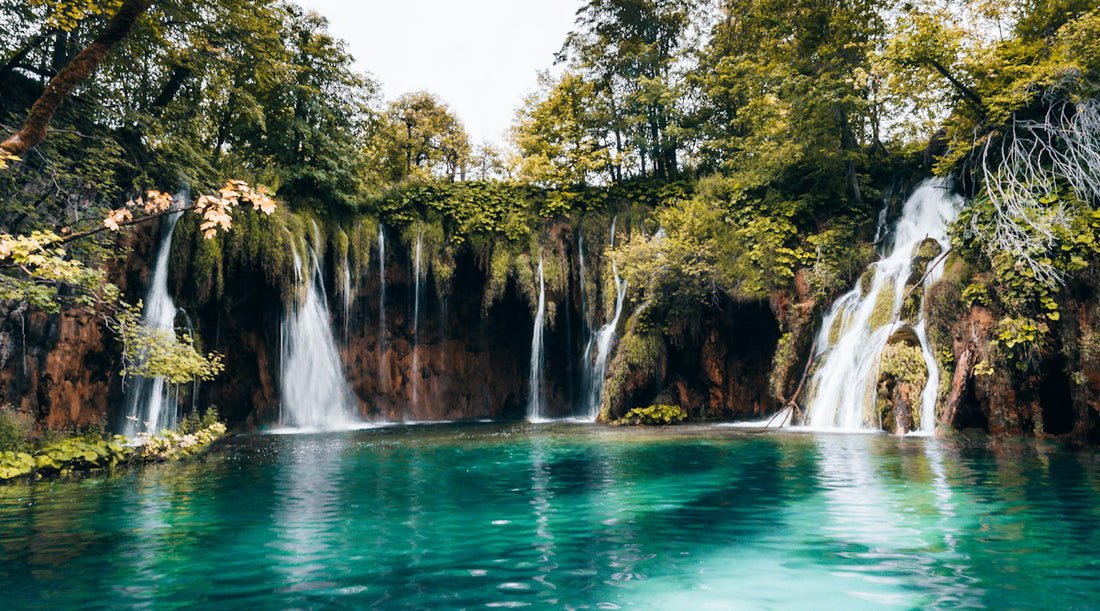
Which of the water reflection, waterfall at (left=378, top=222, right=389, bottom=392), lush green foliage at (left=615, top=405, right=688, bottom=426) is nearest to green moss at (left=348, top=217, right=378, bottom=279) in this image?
waterfall at (left=378, top=222, right=389, bottom=392)

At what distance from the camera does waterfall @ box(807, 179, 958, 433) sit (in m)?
12.6

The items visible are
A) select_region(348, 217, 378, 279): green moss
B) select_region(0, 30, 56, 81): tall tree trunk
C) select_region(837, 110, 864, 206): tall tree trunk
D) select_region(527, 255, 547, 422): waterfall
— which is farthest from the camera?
select_region(527, 255, 547, 422): waterfall

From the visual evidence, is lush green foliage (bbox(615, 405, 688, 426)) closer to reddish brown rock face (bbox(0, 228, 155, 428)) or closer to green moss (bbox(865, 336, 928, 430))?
green moss (bbox(865, 336, 928, 430))

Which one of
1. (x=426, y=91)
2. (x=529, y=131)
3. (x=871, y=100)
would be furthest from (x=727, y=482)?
(x=426, y=91)

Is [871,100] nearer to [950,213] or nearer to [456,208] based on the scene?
[950,213]

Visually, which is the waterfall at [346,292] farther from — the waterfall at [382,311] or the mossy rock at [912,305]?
the mossy rock at [912,305]

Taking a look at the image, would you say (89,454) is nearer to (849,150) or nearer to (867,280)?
(867,280)

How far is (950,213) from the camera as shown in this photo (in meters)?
15.3

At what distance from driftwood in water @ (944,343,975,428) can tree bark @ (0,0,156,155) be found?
43.0ft

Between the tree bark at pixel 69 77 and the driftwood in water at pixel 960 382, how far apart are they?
1312 cm

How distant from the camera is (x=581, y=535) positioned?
16.2 feet

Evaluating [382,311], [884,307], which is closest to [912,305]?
[884,307]

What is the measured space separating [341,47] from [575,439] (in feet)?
61.2

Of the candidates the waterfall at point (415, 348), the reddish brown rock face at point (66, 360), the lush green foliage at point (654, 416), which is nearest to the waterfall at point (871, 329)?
the lush green foliage at point (654, 416)
